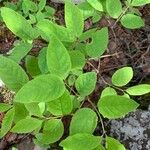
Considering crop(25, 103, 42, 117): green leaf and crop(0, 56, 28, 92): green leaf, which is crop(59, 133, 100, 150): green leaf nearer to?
crop(25, 103, 42, 117): green leaf

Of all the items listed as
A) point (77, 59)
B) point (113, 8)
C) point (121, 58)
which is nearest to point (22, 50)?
point (77, 59)

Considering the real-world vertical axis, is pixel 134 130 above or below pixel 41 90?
below

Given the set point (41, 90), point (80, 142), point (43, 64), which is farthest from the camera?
point (43, 64)

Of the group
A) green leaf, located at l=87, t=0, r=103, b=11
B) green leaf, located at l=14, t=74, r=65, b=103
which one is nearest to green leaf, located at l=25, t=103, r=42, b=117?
green leaf, located at l=14, t=74, r=65, b=103

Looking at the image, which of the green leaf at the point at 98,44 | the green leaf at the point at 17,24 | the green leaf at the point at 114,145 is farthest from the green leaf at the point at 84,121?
the green leaf at the point at 17,24

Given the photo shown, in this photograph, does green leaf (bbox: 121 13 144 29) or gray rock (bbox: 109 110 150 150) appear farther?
gray rock (bbox: 109 110 150 150)

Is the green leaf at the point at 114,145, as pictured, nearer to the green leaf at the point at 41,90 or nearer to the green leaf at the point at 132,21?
the green leaf at the point at 41,90

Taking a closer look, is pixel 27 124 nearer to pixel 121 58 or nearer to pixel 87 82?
pixel 87 82

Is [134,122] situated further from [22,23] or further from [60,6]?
[60,6]
